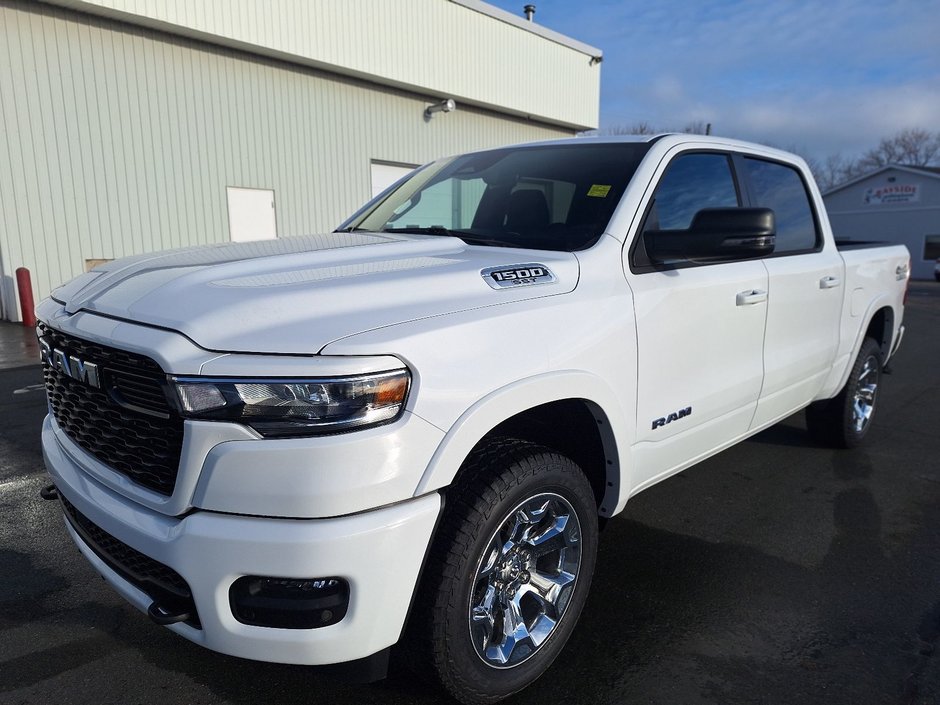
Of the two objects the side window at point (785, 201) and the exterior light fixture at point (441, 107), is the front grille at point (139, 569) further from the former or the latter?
the exterior light fixture at point (441, 107)

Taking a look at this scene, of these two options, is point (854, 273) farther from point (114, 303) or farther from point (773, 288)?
point (114, 303)

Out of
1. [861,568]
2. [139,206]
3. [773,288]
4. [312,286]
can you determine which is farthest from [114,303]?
[139,206]

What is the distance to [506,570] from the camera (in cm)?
218

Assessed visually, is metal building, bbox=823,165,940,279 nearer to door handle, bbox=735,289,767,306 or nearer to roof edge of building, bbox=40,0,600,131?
roof edge of building, bbox=40,0,600,131

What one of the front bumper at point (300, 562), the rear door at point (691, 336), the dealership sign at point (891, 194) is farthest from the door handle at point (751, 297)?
the dealership sign at point (891, 194)

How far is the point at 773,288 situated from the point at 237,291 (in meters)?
2.62

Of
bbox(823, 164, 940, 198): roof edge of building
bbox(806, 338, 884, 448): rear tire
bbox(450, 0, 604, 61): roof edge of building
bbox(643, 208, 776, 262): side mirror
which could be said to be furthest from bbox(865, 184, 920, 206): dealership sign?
bbox(643, 208, 776, 262): side mirror

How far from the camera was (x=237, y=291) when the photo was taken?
1.89 m

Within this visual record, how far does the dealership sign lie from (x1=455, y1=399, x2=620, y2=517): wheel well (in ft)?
132

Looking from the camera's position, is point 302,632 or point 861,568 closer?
point 302,632

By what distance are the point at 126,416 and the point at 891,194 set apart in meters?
42.0

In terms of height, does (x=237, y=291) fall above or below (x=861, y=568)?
above

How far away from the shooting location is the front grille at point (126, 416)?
5.88 ft

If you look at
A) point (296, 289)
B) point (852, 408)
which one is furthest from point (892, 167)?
point (296, 289)
